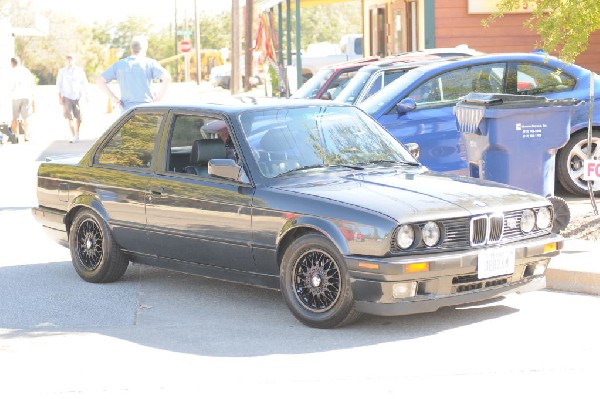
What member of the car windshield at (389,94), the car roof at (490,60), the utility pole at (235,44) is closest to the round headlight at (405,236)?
the car windshield at (389,94)

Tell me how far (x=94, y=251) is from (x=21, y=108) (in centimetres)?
1726

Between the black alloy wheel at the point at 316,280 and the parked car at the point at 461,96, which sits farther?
the parked car at the point at 461,96

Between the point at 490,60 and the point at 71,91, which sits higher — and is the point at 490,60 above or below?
above

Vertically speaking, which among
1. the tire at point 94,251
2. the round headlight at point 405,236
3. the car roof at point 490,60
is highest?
the car roof at point 490,60

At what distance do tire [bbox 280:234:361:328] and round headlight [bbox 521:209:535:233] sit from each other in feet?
4.09

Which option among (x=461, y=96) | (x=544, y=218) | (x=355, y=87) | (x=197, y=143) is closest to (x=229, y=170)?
(x=197, y=143)

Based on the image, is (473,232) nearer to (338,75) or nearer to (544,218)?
(544,218)

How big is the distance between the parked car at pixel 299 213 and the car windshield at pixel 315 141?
0.4 inches

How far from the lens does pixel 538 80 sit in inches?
551

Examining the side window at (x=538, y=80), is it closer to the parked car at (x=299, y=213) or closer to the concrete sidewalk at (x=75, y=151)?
the concrete sidewalk at (x=75, y=151)

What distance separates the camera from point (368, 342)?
304 inches

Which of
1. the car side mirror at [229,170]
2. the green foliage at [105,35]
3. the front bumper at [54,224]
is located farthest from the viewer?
the green foliage at [105,35]

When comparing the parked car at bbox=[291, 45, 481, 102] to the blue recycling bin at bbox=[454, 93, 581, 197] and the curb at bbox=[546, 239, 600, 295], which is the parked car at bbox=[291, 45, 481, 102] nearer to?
the blue recycling bin at bbox=[454, 93, 581, 197]

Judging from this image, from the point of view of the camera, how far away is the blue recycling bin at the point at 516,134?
11.1 m
